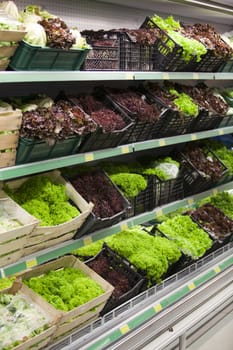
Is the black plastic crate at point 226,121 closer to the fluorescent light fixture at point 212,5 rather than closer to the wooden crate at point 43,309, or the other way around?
the fluorescent light fixture at point 212,5

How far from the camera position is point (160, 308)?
3027mm

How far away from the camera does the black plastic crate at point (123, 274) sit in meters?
2.76

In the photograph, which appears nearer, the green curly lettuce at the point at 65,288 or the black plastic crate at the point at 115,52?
the green curly lettuce at the point at 65,288

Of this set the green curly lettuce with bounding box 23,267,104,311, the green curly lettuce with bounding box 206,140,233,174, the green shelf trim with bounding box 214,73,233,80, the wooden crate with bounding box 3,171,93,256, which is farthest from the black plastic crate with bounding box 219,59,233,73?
the green curly lettuce with bounding box 23,267,104,311

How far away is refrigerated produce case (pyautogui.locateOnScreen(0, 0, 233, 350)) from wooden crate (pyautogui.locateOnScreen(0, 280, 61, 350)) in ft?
0.58

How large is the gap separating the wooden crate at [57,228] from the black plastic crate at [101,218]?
0.04m

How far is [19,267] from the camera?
7.27 feet

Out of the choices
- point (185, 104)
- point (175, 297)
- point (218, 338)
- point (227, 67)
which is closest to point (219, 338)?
point (218, 338)

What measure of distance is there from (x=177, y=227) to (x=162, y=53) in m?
1.36

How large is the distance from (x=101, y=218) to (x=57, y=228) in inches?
15.3

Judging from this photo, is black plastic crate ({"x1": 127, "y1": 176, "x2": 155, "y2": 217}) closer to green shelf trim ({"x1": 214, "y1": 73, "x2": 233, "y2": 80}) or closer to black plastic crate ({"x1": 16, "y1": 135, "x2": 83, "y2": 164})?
black plastic crate ({"x1": 16, "y1": 135, "x2": 83, "y2": 164})

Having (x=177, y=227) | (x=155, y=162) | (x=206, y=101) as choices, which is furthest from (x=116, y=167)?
(x=206, y=101)

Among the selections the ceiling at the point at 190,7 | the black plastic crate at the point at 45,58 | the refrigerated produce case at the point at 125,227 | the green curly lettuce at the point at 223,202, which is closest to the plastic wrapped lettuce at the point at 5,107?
the refrigerated produce case at the point at 125,227

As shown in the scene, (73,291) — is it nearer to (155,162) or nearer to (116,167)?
(116,167)
